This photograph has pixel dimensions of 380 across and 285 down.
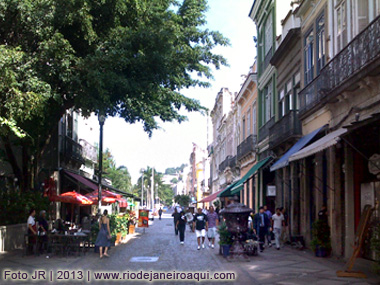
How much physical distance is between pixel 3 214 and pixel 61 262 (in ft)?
18.9

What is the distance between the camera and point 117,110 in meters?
21.4

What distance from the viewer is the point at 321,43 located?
63.1ft

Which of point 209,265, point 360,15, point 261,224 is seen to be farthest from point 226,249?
point 360,15

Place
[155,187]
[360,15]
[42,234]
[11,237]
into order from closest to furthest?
1. [360,15]
2. [42,234]
3. [11,237]
4. [155,187]

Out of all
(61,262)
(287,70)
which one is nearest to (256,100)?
(287,70)

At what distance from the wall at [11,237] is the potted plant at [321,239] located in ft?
36.6

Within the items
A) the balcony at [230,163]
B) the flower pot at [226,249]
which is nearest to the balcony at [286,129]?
the flower pot at [226,249]

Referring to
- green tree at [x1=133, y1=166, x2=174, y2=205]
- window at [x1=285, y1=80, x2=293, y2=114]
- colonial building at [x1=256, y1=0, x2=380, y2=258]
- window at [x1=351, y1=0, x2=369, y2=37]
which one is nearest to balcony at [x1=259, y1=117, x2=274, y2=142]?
window at [x1=285, y1=80, x2=293, y2=114]

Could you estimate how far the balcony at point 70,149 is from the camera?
29.0 metres

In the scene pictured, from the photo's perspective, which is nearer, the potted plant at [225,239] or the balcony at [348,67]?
the balcony at [348,67]

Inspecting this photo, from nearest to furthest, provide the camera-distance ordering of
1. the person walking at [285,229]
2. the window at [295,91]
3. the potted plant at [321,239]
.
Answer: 1. the potted plant at [321,239]
2. the window at [295,91]
3. the person walking at [285,229]

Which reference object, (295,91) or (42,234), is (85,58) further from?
(295,91)

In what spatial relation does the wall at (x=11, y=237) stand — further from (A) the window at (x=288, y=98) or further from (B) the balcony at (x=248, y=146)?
(B) the balcony at (x=248, y=146)

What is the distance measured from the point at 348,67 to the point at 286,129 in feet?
27.9
